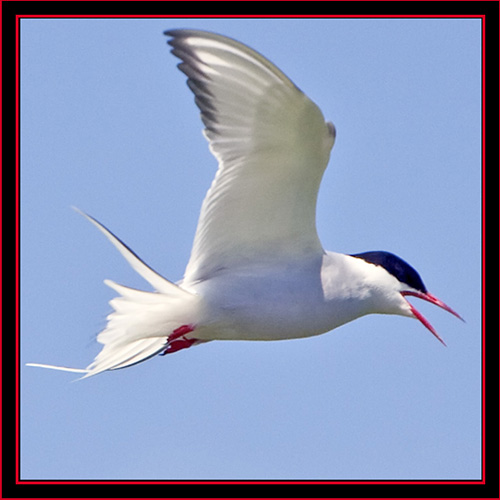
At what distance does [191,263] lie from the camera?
23.4ft

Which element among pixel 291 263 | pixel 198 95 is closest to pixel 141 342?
pixel 291 263

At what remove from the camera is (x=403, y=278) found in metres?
7.54

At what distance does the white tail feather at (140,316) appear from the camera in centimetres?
682

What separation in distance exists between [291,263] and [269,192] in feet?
1.49

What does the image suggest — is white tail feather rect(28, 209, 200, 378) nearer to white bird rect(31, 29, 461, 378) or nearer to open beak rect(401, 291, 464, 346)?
white bird rect(31, 29, 461, 378)

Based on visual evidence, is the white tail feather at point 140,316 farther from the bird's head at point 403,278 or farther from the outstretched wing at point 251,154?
the bird's head at point 403,278

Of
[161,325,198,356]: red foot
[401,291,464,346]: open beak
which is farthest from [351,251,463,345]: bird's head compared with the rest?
[161,325,198,356]: red foot

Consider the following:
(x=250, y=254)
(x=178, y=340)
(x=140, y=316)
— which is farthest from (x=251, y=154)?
(x=178, y=340)

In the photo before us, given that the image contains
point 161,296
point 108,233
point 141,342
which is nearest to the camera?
point 108,233

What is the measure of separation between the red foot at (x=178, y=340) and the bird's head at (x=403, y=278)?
3.88 feet

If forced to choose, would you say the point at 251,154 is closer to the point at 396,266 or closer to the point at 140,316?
the point at 140,316
